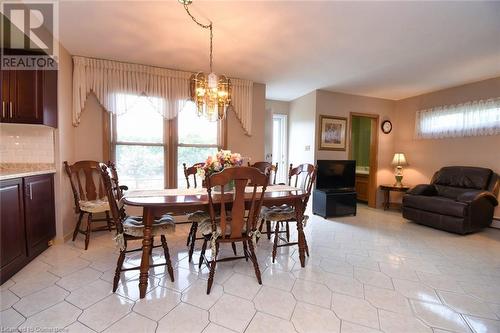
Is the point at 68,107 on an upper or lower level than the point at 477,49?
lower

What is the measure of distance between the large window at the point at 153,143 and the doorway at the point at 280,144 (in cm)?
202

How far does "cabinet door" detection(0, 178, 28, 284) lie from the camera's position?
1992 mm

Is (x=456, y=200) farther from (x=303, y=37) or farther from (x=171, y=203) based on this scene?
(x=171, y=203)

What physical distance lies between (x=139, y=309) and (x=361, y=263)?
2137mm

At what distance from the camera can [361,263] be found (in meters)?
2.50

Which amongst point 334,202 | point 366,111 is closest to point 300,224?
point 334,202

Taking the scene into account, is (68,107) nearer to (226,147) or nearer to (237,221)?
(226,147)

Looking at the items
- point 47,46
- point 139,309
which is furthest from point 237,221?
point 47,46

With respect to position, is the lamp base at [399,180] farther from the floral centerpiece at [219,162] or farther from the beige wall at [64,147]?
the beige wall at [64,147]

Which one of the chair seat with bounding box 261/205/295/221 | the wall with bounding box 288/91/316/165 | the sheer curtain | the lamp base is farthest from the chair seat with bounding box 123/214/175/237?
the sheer curtain

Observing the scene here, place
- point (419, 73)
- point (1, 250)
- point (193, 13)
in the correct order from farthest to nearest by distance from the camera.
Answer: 1. point (419, 73)
2. point (193, 13)
3. point (1, 250)

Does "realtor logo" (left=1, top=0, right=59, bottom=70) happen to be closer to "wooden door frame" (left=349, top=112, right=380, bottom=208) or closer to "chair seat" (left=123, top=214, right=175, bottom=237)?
"chair seat" (left=123, top=214, right=175, bottom=237)

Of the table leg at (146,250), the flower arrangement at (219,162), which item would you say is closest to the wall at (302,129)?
the flower arrangement at (219,162)

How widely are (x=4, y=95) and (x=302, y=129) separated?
4527 millimetres
